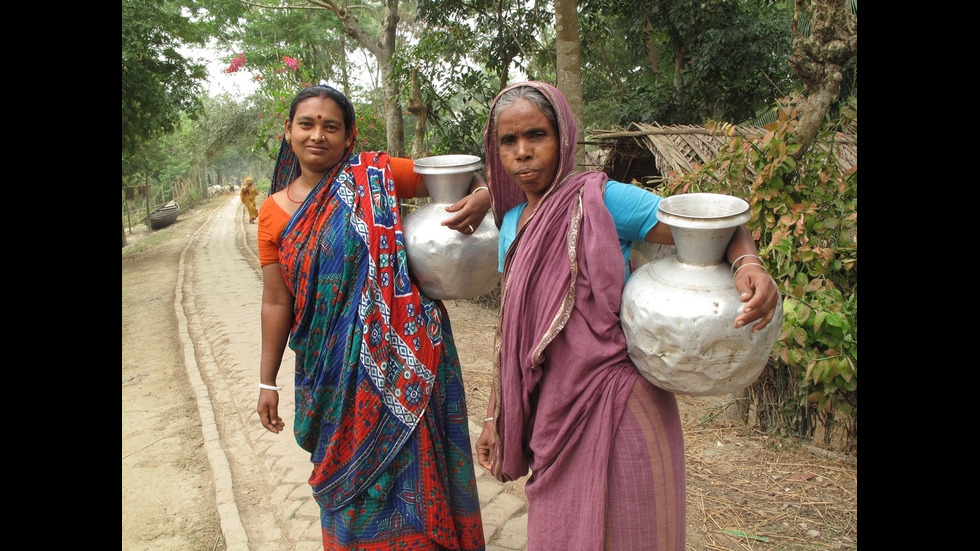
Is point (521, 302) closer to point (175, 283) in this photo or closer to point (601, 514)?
point (601, 514)

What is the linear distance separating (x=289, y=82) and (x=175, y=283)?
4370 millimetres

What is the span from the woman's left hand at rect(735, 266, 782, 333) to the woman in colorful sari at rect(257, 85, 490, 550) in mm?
1156

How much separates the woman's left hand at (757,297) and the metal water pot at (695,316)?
0.02m

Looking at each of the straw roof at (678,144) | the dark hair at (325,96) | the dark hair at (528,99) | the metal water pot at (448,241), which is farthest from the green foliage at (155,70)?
the dark hair at (528,99)

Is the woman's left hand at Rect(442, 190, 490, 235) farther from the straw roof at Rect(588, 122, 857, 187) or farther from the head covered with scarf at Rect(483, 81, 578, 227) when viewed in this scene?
the straw roof at Rect(588, 122, 857, 187)

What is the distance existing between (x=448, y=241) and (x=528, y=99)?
1.88ft

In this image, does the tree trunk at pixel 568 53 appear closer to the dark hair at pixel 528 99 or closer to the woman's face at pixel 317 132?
the woman's face at pixel 317 132

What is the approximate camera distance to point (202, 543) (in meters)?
3.39

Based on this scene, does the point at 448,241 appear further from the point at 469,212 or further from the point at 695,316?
the point at 695,316

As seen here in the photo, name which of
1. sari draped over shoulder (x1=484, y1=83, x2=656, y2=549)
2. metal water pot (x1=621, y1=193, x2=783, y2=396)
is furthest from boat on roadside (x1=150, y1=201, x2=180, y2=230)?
metal water pot (x1=621, y1=193, x2=783, y2=396)

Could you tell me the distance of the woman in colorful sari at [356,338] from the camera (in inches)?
82.4

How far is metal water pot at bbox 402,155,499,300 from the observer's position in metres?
1.98

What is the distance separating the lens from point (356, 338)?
2092 millimetres

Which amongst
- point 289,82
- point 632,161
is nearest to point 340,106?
point 632,161
